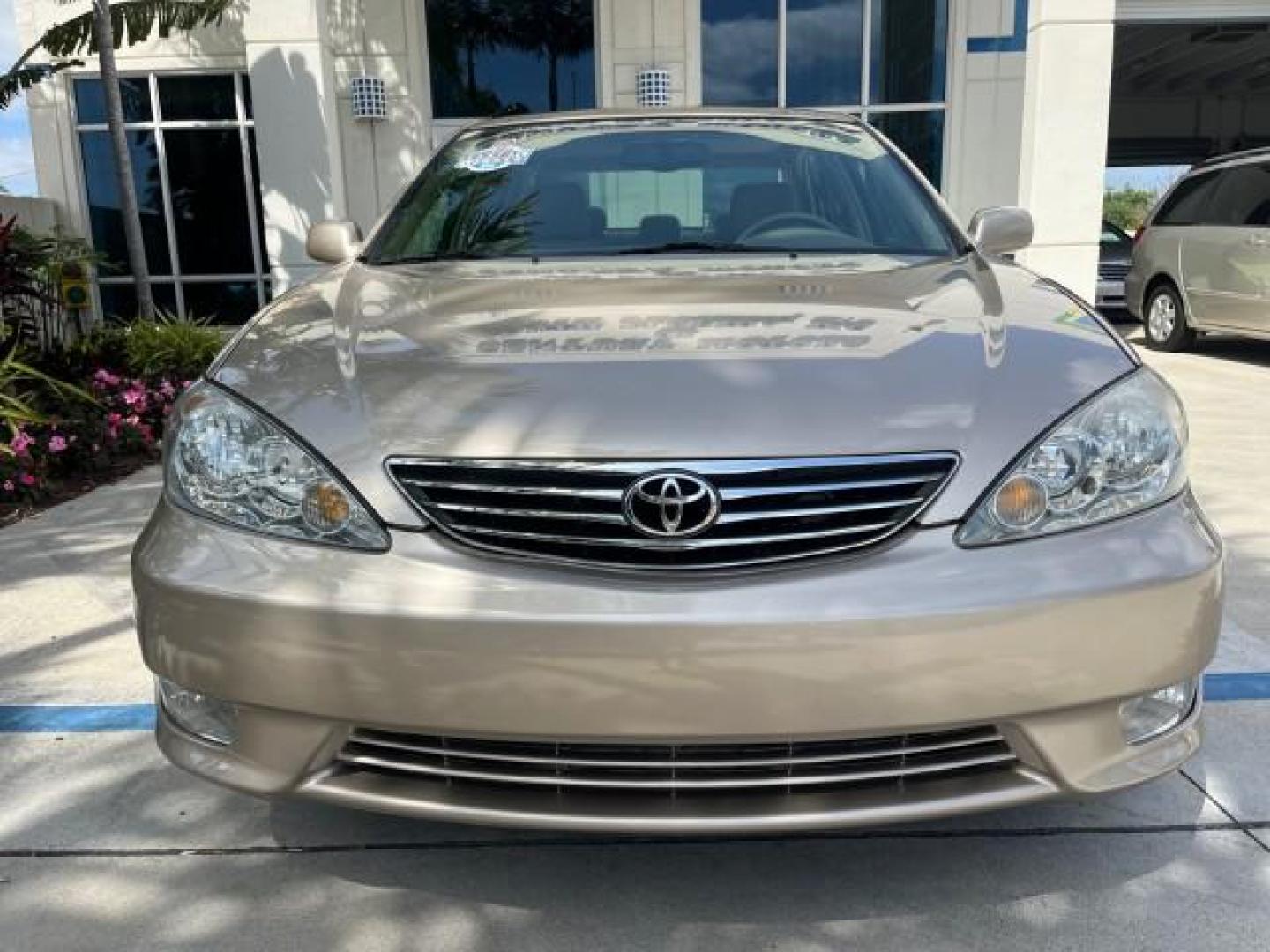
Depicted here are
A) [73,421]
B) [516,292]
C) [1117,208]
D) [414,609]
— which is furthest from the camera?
[1117,208]

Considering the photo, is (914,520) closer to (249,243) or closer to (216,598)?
(216,598)

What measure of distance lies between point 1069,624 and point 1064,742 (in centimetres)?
22

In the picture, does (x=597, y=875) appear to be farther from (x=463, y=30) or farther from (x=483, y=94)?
(x=463, y=30)

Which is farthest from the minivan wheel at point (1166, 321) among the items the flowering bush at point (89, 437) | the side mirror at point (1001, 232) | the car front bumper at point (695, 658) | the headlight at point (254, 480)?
the headlight at point (254, 480)

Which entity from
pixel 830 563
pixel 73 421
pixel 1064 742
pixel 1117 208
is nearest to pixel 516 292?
pixel 830 563

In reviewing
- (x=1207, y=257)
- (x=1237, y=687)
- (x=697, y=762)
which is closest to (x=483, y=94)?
(x=1207, y=257)

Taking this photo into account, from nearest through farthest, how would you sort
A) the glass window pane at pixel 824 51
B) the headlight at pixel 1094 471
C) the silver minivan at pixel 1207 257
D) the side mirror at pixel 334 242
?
1. the headlight at pixel 1094 471
2. the side mirror at pixel 334 242
3. the silver minivan at pixel 1207 257
4. the glass window pane at pixel 824 51

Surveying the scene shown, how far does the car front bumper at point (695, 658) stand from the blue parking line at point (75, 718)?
112cm

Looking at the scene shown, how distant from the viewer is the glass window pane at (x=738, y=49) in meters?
10.6

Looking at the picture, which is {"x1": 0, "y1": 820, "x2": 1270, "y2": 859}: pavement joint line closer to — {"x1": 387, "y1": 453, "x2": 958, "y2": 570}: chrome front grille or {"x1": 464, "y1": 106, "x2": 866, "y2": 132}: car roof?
{"x1": 387, "y1": 453, "x2": 958, "y2": 570}: chrome front grille

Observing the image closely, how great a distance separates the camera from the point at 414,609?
5.57 ft

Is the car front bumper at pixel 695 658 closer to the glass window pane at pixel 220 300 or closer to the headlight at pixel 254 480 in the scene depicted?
the headlight at pixel 254 480

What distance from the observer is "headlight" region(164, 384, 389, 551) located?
5.95 feet

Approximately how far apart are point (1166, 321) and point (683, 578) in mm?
9970
